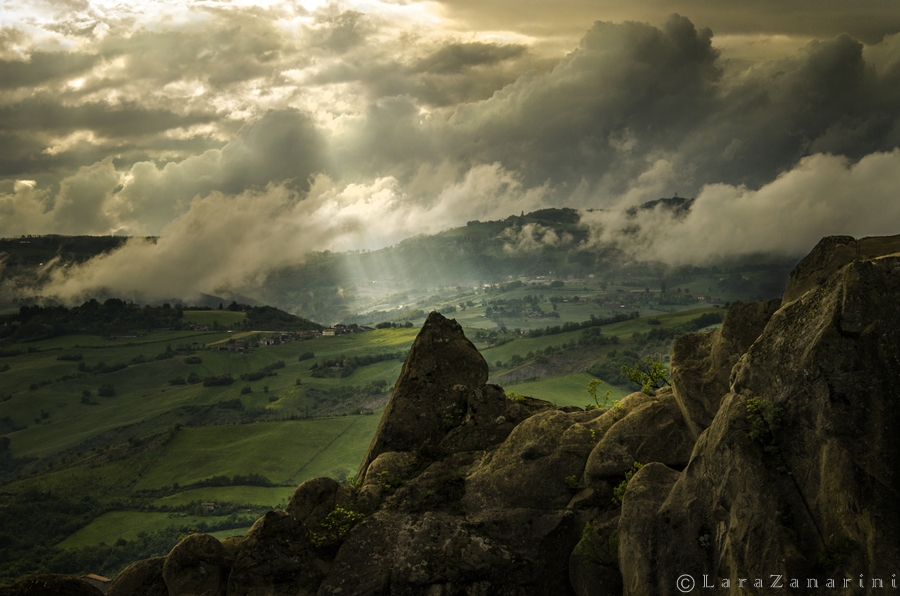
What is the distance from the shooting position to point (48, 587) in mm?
25469

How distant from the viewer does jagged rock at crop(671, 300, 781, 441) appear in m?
28.7

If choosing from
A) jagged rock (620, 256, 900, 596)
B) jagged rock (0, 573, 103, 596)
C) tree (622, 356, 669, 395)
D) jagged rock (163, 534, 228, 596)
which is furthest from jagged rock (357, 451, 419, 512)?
tree (622, 356, 669, 395)

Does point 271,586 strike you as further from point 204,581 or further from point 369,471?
point 369,471

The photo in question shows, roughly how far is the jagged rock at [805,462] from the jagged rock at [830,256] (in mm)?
3548

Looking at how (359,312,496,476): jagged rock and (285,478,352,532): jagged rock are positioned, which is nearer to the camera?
(285,478,352,532): jagged rock

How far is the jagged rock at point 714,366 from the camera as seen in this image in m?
28.7

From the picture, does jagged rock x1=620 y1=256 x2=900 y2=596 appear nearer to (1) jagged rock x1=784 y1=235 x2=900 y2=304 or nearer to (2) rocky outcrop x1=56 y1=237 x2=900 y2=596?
(2) rocky outcrop x1=56 y1=237 x2=900 y2=596

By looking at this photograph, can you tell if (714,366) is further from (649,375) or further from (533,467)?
(533,467)

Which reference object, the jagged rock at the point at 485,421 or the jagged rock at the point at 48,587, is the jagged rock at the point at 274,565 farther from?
the jagged rock at the point at 485,421

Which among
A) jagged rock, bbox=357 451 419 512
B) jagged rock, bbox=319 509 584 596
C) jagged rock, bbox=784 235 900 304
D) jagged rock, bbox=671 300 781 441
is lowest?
jagged rock, bbox=319 509 584 596

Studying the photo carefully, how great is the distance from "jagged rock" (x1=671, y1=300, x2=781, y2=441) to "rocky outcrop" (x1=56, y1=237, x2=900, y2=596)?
0.09 meters

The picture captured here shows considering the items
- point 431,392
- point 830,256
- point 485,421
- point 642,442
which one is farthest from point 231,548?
point 830,256

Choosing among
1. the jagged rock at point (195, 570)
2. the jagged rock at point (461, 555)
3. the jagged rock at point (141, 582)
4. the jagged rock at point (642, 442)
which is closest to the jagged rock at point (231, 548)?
the jagged rock at point (195, 570)

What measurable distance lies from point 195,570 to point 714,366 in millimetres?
24045
